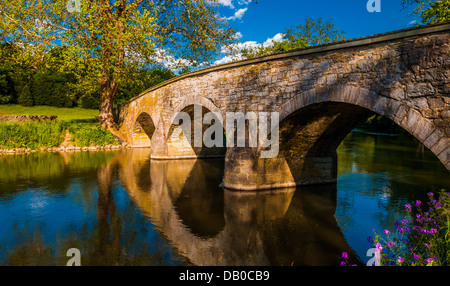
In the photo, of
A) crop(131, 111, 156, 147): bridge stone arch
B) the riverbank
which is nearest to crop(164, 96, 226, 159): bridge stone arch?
crop(131, 111, 156, 147): bridge stone arch

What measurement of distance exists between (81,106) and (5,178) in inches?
1025

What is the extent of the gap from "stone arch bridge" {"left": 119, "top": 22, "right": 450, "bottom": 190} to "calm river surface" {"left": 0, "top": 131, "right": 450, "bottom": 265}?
1003mm

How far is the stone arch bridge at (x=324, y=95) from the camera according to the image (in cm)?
548

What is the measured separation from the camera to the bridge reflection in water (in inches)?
229

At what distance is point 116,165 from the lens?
16359 mm

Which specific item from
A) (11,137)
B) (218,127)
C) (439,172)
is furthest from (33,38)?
(439,172)

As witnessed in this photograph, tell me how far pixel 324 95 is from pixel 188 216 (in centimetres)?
458

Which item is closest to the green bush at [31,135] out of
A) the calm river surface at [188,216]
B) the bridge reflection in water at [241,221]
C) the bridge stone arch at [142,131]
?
the bridge stone arch at [142,131]

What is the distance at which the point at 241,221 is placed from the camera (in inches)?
305

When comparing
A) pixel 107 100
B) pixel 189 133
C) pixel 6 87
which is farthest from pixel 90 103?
pixel 189 133

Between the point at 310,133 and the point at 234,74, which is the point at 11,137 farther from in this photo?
the point at 310,133

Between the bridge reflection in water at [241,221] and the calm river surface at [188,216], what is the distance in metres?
0.02
